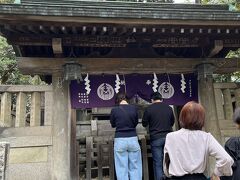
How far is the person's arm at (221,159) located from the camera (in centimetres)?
306

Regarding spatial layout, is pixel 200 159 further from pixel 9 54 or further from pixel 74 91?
pixel 9 54

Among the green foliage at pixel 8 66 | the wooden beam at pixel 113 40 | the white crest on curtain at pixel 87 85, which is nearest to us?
the wooden beam at pixel 113 40

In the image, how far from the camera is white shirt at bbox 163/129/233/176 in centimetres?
309

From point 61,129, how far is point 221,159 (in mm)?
4102

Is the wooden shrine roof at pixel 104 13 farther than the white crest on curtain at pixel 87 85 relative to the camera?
No

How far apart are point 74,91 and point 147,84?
5.52 ft

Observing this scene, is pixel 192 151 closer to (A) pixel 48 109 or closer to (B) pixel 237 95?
(A) pixel 48 109

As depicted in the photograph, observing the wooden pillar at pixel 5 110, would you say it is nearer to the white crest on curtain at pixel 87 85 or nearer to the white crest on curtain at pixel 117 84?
the white crest on curtain at pixel 87 85

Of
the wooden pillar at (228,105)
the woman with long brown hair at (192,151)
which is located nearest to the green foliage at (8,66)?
the wooden pillar at (228,105)

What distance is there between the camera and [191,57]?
24.8 ft

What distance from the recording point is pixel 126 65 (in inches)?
269

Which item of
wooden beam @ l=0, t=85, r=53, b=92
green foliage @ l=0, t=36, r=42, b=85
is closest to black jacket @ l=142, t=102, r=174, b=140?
wooden beam @ l=0, t=85, r=53, b=92

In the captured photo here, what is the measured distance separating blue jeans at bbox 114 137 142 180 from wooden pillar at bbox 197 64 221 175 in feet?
6.53

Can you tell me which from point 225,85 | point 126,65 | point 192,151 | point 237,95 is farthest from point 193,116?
point 237,95
